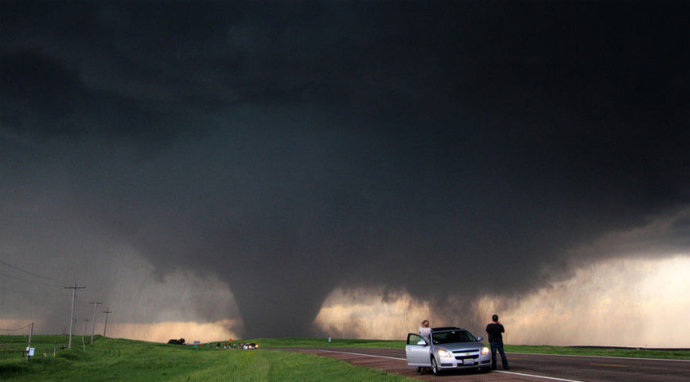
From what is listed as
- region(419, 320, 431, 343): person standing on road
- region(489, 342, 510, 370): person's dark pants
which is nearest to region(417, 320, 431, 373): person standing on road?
region(419, 320, 431, 343): person standing on road

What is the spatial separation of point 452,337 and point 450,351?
1.52 m

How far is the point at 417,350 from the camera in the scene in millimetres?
25781

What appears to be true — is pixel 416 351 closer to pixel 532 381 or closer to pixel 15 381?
pixel 532 381

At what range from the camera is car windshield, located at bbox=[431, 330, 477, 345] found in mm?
24594

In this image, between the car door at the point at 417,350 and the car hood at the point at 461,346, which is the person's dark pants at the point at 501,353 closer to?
the car hood at the point at 461,346

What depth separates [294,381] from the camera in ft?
89.9

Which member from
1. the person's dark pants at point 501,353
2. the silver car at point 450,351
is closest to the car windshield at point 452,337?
the silver car at point 450,351

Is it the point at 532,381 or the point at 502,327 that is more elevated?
the point at 502,327

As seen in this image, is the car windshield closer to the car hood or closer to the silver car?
the silver car

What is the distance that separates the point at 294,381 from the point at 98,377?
44.3 metres

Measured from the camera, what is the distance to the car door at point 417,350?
24.8m

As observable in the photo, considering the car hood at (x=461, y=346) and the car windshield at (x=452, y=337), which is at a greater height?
the car windshield at (x=452, y=337)

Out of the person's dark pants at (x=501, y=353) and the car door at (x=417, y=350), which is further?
the car door at (x=417, y=350)

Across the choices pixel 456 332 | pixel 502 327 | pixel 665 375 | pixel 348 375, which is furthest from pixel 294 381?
pixel 665 375
